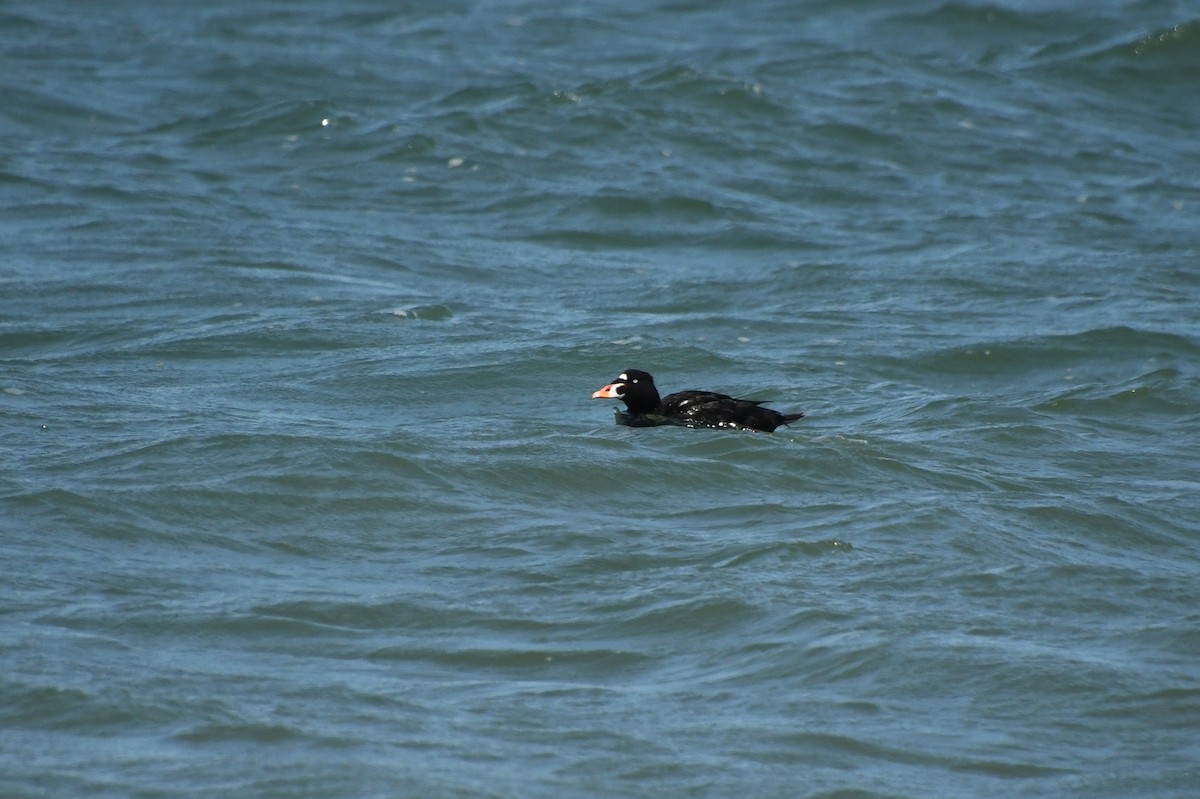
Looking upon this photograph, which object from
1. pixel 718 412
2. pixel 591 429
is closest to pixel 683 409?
pixel 718 412

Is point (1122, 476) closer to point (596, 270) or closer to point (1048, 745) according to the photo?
point (1048, 745)

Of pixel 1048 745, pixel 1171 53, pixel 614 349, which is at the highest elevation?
pixel 1171 53

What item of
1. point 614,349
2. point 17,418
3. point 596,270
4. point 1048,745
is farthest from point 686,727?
point 596,270

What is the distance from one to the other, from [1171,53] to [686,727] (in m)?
19.0

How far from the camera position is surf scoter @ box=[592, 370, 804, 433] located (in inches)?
371

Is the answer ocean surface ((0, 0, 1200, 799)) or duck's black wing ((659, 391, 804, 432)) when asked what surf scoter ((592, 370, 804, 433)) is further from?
ocean surface ((0, 0, 1200, 799))

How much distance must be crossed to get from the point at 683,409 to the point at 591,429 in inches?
22.1

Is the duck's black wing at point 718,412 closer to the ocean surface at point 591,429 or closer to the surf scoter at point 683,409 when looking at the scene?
the surf scoter at point 683,409

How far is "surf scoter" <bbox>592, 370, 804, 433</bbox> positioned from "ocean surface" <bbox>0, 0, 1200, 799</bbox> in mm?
155

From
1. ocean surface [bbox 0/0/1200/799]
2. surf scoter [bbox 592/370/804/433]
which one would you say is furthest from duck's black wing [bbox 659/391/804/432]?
ocean surface [bbox 0/0/1200/799]

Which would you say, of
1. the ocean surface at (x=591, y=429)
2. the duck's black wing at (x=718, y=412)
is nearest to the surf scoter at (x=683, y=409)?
the duck's black wing at (x=718, y=412)

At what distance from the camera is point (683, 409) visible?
32.2 ft

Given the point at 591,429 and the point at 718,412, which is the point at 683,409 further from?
the point at 591,429

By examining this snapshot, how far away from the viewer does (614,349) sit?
11516 mm
